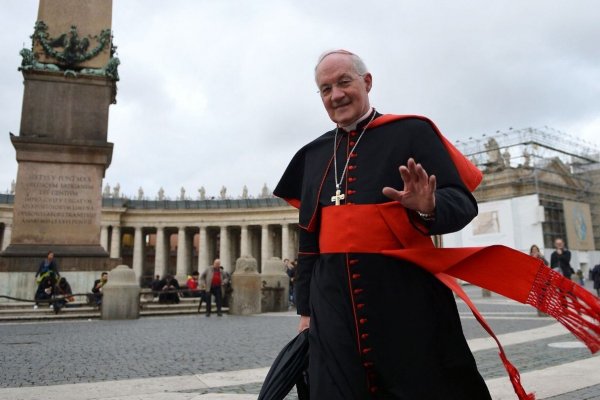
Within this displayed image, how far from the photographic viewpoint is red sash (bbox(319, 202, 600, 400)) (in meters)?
2.18

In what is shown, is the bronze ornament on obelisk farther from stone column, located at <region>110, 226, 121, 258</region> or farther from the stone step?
stone column, located at <region>110, 226, 121, 258</region>

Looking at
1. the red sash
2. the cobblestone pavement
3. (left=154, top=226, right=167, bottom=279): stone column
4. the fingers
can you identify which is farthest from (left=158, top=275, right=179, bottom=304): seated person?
(left=154, top=226, right=167, bottom=279): stone column

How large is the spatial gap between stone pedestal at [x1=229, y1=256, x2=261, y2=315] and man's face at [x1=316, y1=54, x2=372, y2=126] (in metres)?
14.2

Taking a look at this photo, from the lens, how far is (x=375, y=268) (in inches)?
90.4

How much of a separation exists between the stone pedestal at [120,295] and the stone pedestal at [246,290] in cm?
356

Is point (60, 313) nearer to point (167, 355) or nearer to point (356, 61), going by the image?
point (167, 355)

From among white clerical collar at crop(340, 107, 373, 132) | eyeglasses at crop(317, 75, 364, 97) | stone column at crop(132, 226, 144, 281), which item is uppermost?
stone column at crop(132, 226, 144, 281)

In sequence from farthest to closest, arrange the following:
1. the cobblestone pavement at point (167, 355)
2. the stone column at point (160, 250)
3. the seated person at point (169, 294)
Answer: the stone column at point (160, 250), the seated person at point (169, 294), the cobblestone pavement at point (167, 355)

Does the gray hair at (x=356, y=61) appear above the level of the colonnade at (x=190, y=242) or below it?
below

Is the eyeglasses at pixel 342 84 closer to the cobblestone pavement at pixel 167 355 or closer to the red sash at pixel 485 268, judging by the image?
the red sash at pixel 485 268

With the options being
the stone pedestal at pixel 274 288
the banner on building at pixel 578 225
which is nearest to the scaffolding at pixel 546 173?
the banner on building at pixel 578 225

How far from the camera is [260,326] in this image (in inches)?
466

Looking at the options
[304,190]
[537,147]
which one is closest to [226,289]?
[304,190]

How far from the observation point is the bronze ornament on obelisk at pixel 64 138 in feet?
50.2
